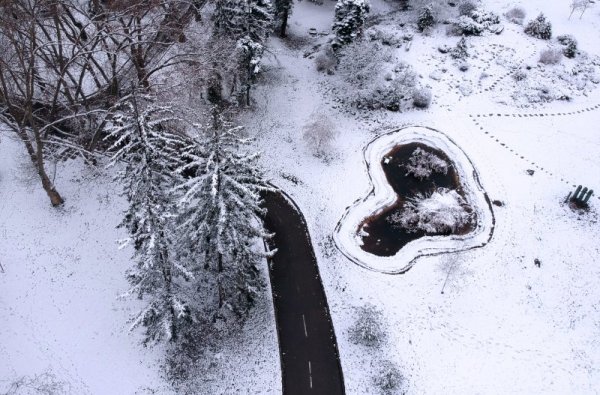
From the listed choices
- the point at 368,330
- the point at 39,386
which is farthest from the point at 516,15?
the point at 39,386

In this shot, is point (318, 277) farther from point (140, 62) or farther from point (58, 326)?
point (140, 62)

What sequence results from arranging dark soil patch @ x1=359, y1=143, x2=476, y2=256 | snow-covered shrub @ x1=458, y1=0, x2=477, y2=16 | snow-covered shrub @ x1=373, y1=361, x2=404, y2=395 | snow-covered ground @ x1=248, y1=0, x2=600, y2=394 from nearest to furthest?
1. snow-covered shrub @ x1=373, y1=361, x2=404, y2=395
2. snow-covered ground @ x1=248, y1=0, x2=600, y2=394
3. dark soil patch @ x1=359, y1=143, x2=476, y2=256
4. snow-covered shrub @ x1=458, y1=0, x2=477, y2=16

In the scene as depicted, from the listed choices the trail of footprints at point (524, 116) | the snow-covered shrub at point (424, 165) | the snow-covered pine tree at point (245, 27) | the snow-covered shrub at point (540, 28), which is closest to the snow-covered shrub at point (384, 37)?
the trail of footprints at point (524, 116)

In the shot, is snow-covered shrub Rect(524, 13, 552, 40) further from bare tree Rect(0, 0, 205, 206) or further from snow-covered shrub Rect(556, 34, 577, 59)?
bare tree Rect(0, 0, 205, 206)

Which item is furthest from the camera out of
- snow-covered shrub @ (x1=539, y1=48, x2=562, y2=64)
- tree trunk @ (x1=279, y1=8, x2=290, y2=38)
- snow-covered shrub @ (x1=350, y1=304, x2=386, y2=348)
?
tree trunk @ (x1=279, y1=8, x2=290, y2=38)

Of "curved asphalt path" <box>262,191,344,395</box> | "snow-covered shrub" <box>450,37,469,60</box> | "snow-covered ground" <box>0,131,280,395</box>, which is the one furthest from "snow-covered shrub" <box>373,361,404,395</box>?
"snow-covered shrub" <box>450,37,469,60</box>

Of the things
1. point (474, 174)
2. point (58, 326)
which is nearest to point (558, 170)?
point (474, 174)

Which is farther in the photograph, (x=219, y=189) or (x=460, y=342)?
(x=460, y=342)
